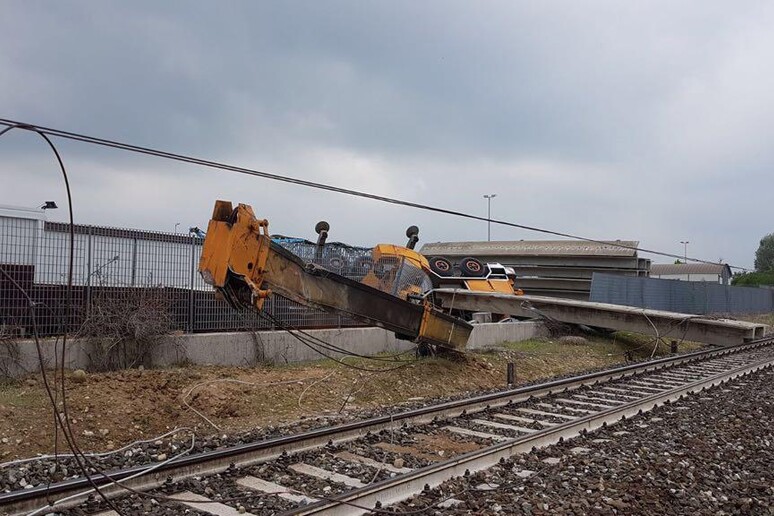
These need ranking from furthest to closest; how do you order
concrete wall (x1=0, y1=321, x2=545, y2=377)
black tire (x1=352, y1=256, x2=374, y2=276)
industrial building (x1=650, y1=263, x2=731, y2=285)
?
industrial building (x1=650, y1=263, x2=731, y2=285)
black tire (x1=352, y1=256, x2=374, y2=276)
concrete wall (x1=0, y1=321, x2=545, y2=377)

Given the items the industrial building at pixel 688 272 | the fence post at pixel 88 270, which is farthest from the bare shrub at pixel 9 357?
the industrial building at pixel 688 272

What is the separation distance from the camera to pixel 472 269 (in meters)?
18.6

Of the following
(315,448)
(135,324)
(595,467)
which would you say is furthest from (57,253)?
(595,467)

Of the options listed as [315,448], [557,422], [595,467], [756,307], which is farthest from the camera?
[756,307]

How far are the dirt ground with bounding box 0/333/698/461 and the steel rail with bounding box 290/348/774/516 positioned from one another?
3295 mm

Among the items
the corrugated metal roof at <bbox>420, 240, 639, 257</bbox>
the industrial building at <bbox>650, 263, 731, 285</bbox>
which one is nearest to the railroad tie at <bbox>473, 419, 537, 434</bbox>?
the corrugated metal roof at <bbox>420, 240, 639, 257</bbox>

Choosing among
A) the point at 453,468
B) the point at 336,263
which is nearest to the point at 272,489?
the point at 453,468

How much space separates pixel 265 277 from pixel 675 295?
1081 inches

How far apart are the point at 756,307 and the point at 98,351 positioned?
4506cm

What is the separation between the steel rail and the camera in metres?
4.89

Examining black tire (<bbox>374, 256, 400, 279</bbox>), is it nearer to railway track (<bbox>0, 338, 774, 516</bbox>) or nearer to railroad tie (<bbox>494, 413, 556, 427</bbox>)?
railway track (<bbox>0, 338, 774, 516</bbox>)

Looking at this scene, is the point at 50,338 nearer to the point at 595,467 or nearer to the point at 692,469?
the point at 595,467

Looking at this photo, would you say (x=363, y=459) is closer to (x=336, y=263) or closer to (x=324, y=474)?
(x=324, y=474)

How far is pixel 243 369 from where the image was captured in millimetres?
11430
